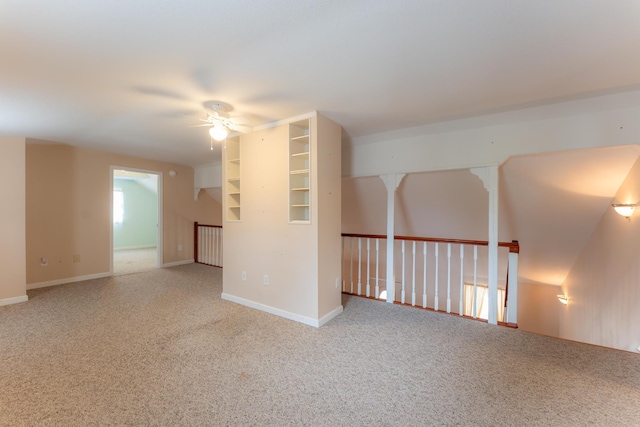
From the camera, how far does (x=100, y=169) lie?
4664mm

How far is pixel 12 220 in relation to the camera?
3438 millimetres

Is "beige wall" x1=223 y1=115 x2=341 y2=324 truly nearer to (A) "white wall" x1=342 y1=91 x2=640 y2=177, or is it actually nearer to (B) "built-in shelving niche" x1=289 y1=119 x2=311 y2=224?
(B) "built-in shelving niche" x1=289 y1=119 x2=311 y2=224

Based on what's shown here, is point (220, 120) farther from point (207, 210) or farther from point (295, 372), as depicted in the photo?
point (207, 210)

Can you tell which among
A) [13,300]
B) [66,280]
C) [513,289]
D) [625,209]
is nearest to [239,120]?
[513,289]

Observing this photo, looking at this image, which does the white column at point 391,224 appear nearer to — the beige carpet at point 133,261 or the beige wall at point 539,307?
the beige wall at point 539,307

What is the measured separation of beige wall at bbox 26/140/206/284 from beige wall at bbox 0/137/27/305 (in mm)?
602

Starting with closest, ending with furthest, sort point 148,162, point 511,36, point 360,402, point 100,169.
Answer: point 511,36 → point 360,402 → point 100,169 → point 148,162

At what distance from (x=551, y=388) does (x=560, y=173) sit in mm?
2468

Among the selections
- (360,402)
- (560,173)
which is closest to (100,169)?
(360,402)

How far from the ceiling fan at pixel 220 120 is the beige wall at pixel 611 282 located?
4.19 metres

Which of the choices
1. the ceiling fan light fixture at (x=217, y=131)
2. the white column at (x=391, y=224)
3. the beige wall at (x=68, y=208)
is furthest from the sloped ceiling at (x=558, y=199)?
the beige wall at (x=68, y=208)

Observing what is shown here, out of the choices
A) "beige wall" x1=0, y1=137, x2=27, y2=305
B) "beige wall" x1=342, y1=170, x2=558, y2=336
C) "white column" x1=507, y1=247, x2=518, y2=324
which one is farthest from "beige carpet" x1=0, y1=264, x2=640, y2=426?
"beige wall" x1=342, y1=170, x2=558, y2=336

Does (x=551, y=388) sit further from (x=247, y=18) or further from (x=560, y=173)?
(x=247, y=18)

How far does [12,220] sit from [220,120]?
342cm
